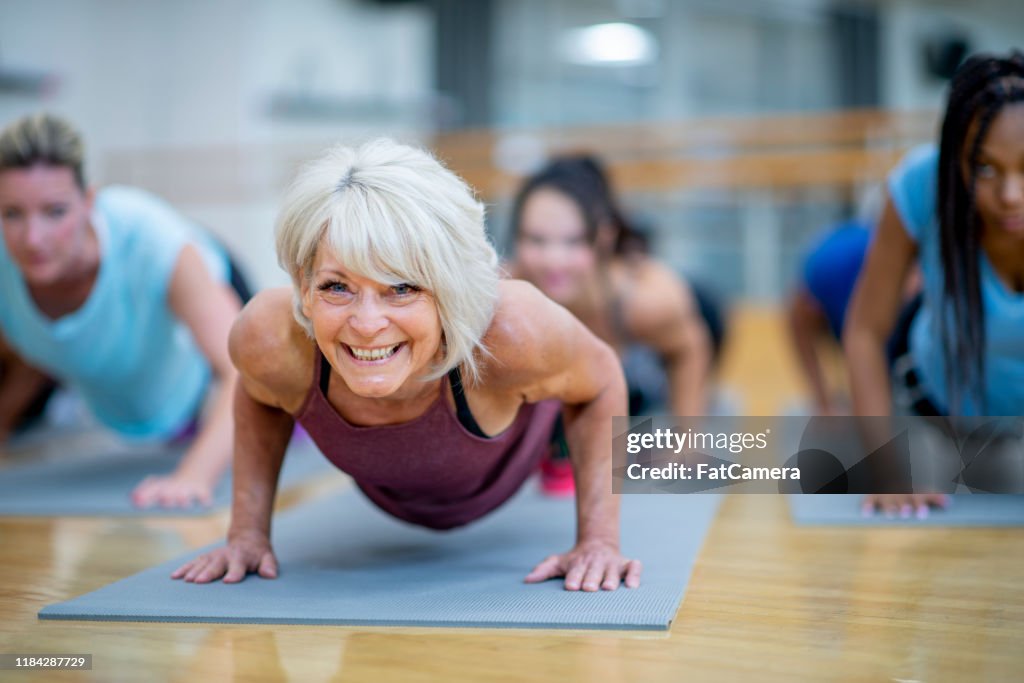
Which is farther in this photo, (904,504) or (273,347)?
(904,504)

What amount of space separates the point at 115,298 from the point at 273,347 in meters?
1.09

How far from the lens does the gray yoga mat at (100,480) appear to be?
2090 millimetres

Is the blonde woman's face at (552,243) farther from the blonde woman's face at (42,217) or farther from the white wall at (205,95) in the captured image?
the white wall at (205,95)

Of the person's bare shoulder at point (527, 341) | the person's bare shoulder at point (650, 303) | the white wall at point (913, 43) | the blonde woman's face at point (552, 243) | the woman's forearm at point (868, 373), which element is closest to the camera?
the person's bare shoulder at point (527, 341)

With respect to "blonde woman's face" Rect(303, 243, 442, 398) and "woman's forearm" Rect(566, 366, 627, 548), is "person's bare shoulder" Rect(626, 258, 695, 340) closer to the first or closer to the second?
"woman's forearm" Rect(566, 366, 627, 548)

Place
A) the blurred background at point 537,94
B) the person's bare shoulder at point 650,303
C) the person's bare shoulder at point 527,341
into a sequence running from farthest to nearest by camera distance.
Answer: the blurred background at point 537,94
the person's bare shoulder at point 650,303
the person's bare shoulder at point 527,341

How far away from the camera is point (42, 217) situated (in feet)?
6.75

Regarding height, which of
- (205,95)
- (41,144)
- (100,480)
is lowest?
(100,480)

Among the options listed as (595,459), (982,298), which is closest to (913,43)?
(982,298)

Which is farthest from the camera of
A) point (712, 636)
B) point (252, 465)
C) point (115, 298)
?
point (115, 298)

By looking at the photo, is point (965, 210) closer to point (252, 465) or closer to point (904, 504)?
point (904, 504)

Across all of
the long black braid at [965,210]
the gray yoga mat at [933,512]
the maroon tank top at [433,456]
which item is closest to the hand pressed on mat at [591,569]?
the maroon tank top at [433,456]

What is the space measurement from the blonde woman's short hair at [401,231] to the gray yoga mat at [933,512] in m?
0.83

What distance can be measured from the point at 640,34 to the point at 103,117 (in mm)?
3598
